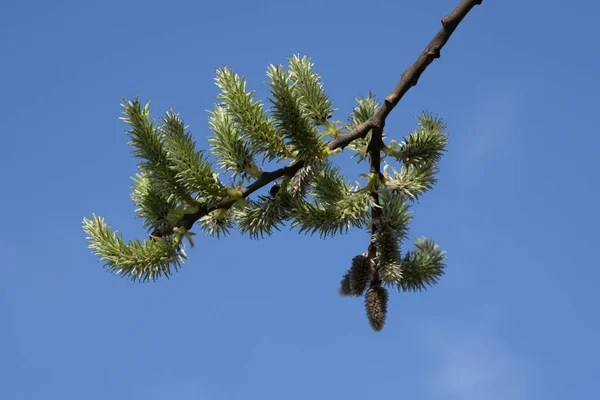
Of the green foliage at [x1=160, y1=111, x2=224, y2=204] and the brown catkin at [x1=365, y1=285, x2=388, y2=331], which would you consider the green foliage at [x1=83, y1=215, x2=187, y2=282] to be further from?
the brown catkin at [x1=365, y1=285, x2=388, y2=331]

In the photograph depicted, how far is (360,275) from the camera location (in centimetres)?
492

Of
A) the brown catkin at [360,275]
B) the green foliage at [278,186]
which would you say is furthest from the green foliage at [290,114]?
the brown catkin at [360,275]

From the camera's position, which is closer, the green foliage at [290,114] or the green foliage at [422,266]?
the green foliage at [290,114]

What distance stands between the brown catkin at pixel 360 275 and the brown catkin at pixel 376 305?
2.3 inches

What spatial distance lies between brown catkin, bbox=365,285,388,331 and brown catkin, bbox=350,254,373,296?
6cm

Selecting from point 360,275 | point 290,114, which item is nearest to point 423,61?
point 290,114

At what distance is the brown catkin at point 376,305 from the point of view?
4.87m

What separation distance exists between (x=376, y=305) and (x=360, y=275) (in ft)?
0.66

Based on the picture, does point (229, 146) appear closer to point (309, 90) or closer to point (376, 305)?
point (309, 90)

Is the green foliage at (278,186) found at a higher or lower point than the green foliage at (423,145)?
lower

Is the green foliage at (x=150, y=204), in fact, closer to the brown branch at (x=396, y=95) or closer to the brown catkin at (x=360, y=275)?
the brown branch at (x=396, y=95)

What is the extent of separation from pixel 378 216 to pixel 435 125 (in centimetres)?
64

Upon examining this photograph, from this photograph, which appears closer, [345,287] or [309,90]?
[309,90]

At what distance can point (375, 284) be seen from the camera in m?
4.99
